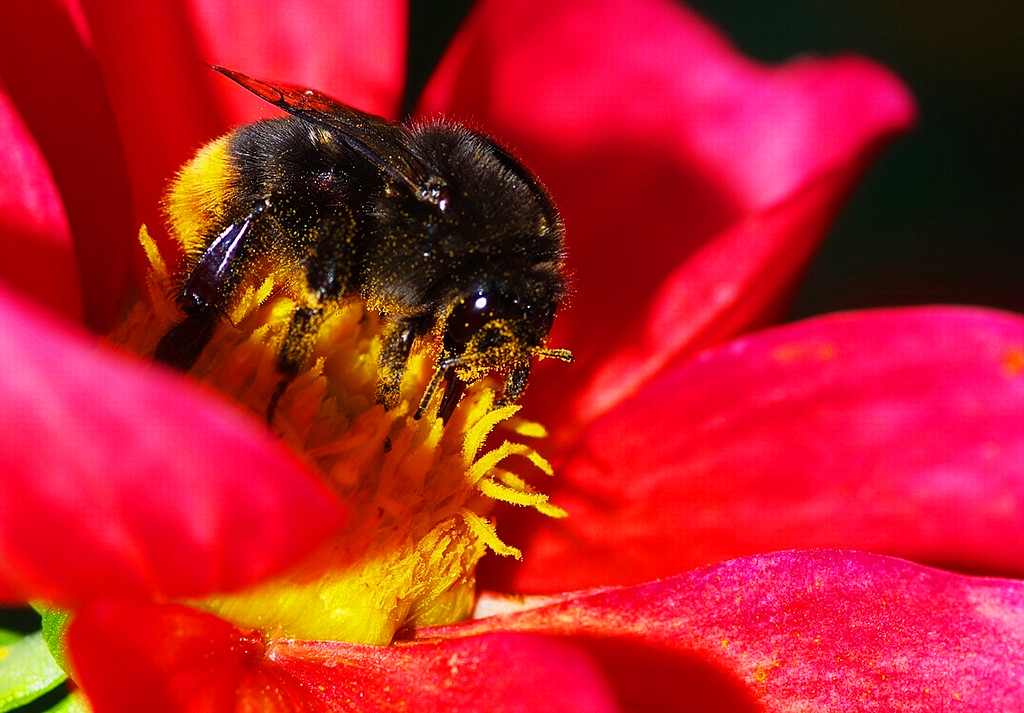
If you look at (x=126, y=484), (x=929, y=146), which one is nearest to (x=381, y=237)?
(x=126, y=484)

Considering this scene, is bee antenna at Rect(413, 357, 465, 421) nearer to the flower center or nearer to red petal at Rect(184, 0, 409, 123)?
the flower center

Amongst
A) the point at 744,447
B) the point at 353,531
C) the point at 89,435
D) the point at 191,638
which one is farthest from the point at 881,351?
the point at 89,435

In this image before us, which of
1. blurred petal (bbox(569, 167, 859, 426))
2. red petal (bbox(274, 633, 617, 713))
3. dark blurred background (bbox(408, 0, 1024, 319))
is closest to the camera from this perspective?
red petal (bbox(274, 633, 617, 713))

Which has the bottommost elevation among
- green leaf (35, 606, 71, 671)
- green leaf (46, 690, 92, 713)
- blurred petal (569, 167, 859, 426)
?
green leaf (46, 690, 92, 713)

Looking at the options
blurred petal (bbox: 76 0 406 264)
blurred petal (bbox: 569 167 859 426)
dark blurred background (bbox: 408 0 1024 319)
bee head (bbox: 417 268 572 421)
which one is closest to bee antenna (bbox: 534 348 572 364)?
bee head (bbox: 417 268 572 421)

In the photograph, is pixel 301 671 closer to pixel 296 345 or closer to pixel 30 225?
pixel 296 345

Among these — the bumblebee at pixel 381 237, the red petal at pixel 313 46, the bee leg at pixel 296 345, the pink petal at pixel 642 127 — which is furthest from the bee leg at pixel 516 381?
the red petal at pixel 313 46
